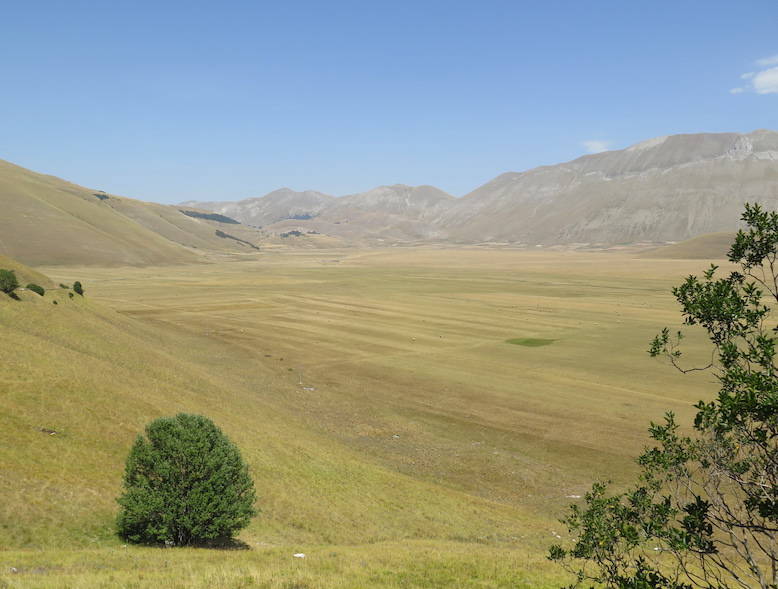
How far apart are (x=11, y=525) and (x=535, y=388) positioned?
174ft

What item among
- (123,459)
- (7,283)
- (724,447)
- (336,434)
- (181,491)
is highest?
(7,283)

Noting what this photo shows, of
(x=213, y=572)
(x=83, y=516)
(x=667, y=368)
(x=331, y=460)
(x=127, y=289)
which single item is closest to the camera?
(x=213, y=572)

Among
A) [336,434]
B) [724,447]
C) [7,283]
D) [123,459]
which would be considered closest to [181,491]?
[123,459]

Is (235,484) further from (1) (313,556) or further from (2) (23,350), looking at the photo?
(2) (23,350)

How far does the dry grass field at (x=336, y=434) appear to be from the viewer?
2030 centimetres

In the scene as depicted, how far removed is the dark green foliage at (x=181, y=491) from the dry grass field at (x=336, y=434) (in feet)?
4.81

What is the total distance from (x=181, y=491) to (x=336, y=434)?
25239 millimetres

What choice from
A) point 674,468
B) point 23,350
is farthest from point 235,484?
point 23,350

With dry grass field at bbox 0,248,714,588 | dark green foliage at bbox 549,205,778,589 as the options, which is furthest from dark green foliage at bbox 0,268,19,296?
dark green foliage at bbox 549,205,778,589

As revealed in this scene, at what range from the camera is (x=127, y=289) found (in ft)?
533

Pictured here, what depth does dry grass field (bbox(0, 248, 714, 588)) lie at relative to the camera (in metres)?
20.3

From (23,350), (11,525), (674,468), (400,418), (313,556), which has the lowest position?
(400,418)

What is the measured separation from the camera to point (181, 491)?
22.1m

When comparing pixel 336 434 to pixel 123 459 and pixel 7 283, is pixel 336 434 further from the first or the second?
pixel 7 283
